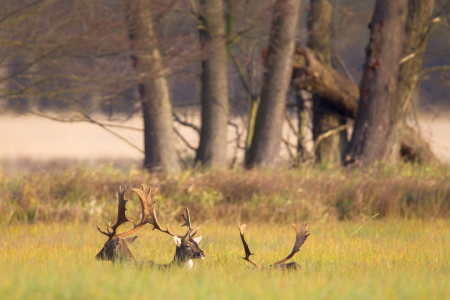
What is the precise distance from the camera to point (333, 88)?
13.2m

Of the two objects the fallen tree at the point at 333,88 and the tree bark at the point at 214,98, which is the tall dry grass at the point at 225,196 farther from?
the fallen tree at the point at 333,88

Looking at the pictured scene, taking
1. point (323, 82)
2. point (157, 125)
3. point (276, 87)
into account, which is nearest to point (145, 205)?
point (157, 125)

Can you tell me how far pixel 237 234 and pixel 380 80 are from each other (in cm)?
716

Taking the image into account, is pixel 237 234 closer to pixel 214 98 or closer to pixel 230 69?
pixel 214 98

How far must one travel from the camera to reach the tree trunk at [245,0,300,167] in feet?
39.1

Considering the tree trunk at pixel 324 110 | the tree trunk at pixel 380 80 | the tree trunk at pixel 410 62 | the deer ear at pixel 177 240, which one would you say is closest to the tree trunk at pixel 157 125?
the tree trunk at pixel 380 80

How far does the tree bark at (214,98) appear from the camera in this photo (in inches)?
447

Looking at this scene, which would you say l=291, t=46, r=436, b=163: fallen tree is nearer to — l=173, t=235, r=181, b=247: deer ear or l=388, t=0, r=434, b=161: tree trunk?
l=388, t=0, r=434, b=161: tree trunk

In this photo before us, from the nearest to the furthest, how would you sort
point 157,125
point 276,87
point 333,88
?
point 157,125, point 276,87, point 333,88

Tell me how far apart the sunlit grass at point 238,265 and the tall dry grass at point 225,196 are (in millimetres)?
477

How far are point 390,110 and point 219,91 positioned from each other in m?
4.41

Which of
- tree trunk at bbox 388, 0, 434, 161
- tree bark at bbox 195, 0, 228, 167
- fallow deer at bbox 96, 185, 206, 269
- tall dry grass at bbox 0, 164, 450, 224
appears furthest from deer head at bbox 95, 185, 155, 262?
tree trunk at bbox 388, 0, 434, 161

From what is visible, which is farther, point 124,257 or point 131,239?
point 131,239

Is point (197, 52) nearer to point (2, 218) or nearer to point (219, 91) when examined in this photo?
point (219, 91)
